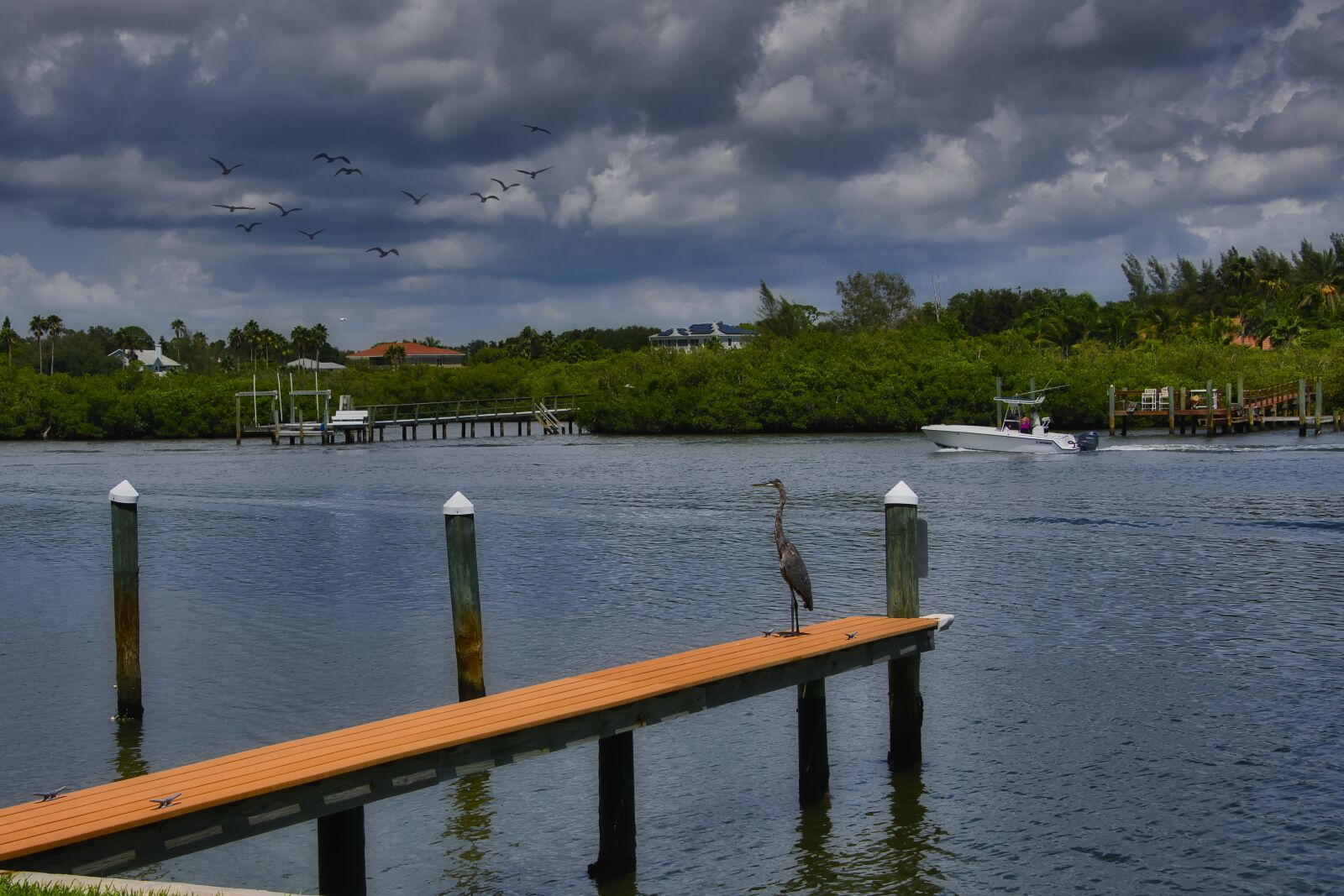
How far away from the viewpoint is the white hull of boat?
204 feet

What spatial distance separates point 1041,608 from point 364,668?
1003 centimetres

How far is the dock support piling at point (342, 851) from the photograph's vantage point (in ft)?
26.1

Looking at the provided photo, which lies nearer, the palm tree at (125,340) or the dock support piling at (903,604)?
the dock support piling at (903,604)

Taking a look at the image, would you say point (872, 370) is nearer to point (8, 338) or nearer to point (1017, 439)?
point (1017, 439)

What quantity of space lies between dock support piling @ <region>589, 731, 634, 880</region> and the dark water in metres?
0.21

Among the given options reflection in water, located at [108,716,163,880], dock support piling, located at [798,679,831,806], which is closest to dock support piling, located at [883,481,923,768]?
dock support piling, located at [798,679,831,806]

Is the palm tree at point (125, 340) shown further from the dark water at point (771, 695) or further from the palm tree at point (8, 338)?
the dark water at point (771, 695)

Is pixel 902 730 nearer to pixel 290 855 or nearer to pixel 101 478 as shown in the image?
pixel 290 855

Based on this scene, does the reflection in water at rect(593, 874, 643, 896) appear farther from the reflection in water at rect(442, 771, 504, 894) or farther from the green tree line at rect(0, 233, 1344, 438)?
the green tree line at rect(0, 233, 1344, 438)

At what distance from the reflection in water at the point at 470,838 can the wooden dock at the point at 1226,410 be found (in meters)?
66.9

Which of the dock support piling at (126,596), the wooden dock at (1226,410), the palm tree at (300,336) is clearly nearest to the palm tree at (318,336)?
the palm tree at (300,336)

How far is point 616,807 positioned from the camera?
9383 mm

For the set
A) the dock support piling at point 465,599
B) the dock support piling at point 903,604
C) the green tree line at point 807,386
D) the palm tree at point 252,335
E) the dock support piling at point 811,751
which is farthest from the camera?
the palm tree at point 252,335

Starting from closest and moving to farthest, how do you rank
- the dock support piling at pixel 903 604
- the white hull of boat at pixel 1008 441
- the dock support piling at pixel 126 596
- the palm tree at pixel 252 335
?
the dock support piling at pixel 903 604, the dock support piling at pixel 126 596, the white hull of boat at pixel 1008 441, the palm tree at pixel 252 335
